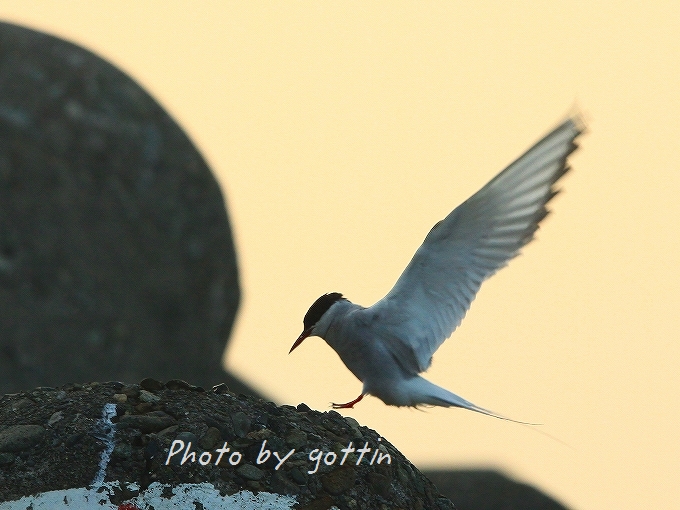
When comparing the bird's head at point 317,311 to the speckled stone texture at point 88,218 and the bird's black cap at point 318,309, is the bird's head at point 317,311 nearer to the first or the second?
the bird's black cap at point 318,309

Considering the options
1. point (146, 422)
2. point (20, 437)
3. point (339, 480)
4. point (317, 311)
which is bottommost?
point (20, 437)

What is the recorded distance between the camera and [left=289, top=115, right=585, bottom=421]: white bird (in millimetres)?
5250

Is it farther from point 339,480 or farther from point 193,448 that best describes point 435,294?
point 193,448

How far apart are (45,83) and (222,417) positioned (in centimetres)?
586

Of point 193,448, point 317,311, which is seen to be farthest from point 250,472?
point 317,311

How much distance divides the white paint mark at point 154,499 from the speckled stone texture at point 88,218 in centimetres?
537

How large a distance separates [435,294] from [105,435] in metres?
1.77

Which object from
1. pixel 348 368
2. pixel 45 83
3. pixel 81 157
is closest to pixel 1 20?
pixel 45 83

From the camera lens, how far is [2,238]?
963 cm

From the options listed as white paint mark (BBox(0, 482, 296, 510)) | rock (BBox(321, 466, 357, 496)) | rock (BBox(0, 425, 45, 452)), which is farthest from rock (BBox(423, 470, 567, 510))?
rock (BBox(0, 425, 45, 452))

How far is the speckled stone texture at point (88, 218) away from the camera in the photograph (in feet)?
31.6

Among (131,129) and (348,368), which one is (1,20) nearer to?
(131,129)

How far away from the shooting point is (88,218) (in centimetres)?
975

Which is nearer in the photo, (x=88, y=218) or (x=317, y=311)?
(x=317, y=311)
